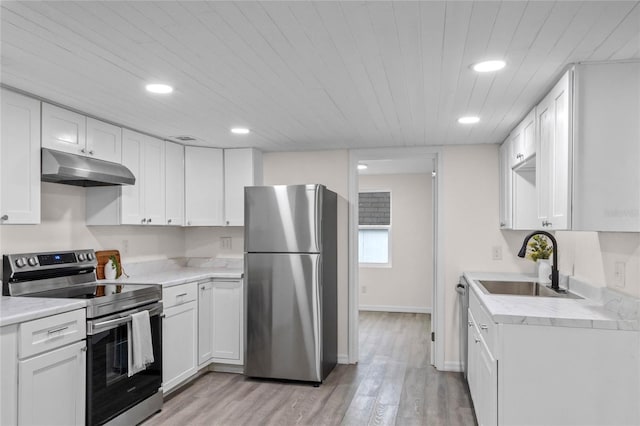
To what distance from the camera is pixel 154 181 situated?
4.18 meters

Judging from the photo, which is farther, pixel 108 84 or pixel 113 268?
pixel 113 268

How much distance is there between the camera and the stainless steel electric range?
2.87 meters

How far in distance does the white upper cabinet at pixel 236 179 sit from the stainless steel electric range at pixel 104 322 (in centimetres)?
136

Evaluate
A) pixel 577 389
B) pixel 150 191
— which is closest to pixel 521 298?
pixel 577 389

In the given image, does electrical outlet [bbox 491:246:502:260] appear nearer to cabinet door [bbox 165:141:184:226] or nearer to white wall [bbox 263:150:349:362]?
white wall [bbox 263:150:349:362]

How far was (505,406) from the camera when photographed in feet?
7.66

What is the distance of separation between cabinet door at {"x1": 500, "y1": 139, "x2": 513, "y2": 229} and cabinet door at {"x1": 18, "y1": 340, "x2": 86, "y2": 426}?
3300mm

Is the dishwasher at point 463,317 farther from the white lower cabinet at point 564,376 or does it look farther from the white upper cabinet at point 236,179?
the white upper cabinet at point 236,179

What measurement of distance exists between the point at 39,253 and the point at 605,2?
3.43 m

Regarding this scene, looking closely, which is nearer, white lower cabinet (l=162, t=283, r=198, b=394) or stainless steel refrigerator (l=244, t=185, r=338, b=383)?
white lower cabinet (l=162, t=283, r=198, b=394)

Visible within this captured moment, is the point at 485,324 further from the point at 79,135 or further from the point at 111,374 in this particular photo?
the point at 79,135

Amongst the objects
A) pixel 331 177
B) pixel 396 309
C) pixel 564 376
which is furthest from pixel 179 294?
pixel 396 309

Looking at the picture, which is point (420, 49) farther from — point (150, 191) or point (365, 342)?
point (365, 342)

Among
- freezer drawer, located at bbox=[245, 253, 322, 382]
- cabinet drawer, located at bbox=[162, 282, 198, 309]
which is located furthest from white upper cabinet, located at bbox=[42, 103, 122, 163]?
freezer drawer, located at bbox=[245, 253, 322, 382]
